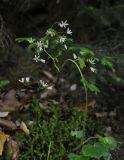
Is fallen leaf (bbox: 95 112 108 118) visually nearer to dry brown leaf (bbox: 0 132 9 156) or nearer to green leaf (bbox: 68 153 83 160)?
green leaf (bbox: 68 153 83 160)

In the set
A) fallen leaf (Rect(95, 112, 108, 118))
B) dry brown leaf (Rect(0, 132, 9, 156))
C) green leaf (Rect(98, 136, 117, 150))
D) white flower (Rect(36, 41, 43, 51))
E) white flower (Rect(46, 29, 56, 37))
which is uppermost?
white flower (Rect(46, 29, 56, 37))

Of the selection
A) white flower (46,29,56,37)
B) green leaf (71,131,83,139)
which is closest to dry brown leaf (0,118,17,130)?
green leaf (71,131,83,139)

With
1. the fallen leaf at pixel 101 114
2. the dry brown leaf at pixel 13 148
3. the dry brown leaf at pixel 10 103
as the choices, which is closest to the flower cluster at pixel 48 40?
the dry brown leaf at pixel 10 103

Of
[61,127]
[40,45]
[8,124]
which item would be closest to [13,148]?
[8,124]

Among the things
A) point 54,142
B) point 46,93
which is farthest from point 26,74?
point 54,142

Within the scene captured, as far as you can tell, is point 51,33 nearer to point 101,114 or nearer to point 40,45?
point 40,45

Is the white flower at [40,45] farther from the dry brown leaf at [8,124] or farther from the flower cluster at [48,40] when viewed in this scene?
the dry brown leaf at [8,124]

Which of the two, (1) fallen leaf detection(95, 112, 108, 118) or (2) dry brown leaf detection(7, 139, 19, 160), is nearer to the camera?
(2) dry brown leaf detection(7, 139, 19, 160)
